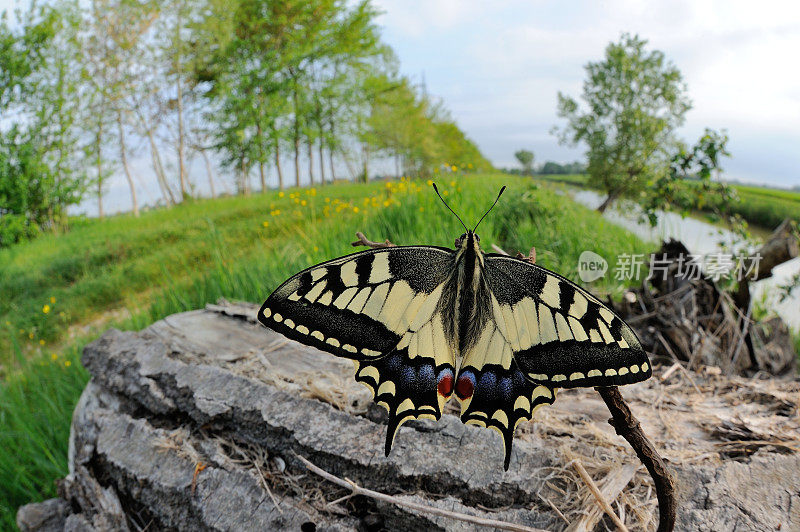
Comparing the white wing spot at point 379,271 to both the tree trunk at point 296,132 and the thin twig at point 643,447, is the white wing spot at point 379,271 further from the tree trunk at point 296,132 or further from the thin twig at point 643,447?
the tree trunk at point 296,132

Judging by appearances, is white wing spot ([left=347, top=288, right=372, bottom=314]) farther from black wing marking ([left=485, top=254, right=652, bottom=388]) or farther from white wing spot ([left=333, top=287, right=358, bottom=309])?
black wing marking ([left=485, top=254, right=652, bottom=388])

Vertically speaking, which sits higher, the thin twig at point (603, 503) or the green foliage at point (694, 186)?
the green foliage at point (694, 186)

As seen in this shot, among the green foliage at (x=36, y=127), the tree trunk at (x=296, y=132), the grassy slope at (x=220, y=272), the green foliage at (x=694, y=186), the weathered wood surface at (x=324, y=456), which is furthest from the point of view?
the tree trunk at (x=296, y=132)

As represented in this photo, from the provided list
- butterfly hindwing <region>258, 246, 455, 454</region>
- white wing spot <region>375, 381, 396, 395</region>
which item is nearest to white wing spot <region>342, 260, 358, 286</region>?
butterfly hindwing <region>258, 246, 455, 454</region>

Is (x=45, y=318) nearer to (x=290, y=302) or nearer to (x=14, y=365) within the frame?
(x=14, y=365)

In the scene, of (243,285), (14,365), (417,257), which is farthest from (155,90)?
(417,257)

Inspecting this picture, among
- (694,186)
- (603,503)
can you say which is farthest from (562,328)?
(694,186)

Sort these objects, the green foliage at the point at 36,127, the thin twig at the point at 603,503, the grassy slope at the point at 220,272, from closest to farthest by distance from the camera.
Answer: the thin twig at the point at 603,503
the grassy slope at the point at 220,272
the green foliage at the point at 36,127

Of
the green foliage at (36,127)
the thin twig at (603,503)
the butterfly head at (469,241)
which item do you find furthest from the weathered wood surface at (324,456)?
the green foliage at (36,127)
